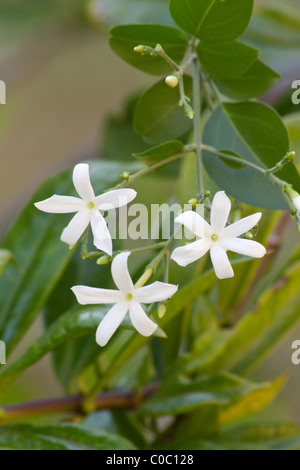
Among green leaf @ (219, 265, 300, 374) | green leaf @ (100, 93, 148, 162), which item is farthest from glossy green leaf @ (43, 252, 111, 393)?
green leaf @ (100, 93, 148, 162)

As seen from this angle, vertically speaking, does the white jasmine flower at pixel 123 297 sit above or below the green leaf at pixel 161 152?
below

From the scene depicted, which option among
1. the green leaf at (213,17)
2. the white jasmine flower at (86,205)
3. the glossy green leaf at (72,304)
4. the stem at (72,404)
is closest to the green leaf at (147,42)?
the green leaf at (213,17)

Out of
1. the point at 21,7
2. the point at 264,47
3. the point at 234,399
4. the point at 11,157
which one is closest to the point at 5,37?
the point at 21,7

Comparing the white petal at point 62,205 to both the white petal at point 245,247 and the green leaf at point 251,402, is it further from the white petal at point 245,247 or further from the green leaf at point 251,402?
the green leaf at point 251,402

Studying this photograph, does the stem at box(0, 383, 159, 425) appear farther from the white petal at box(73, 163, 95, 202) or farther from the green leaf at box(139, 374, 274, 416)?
the white petal at box(73, 163, 95, 202)

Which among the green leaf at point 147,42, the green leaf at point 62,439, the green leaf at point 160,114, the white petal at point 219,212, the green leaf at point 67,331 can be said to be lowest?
the green leaf at point 62,439
